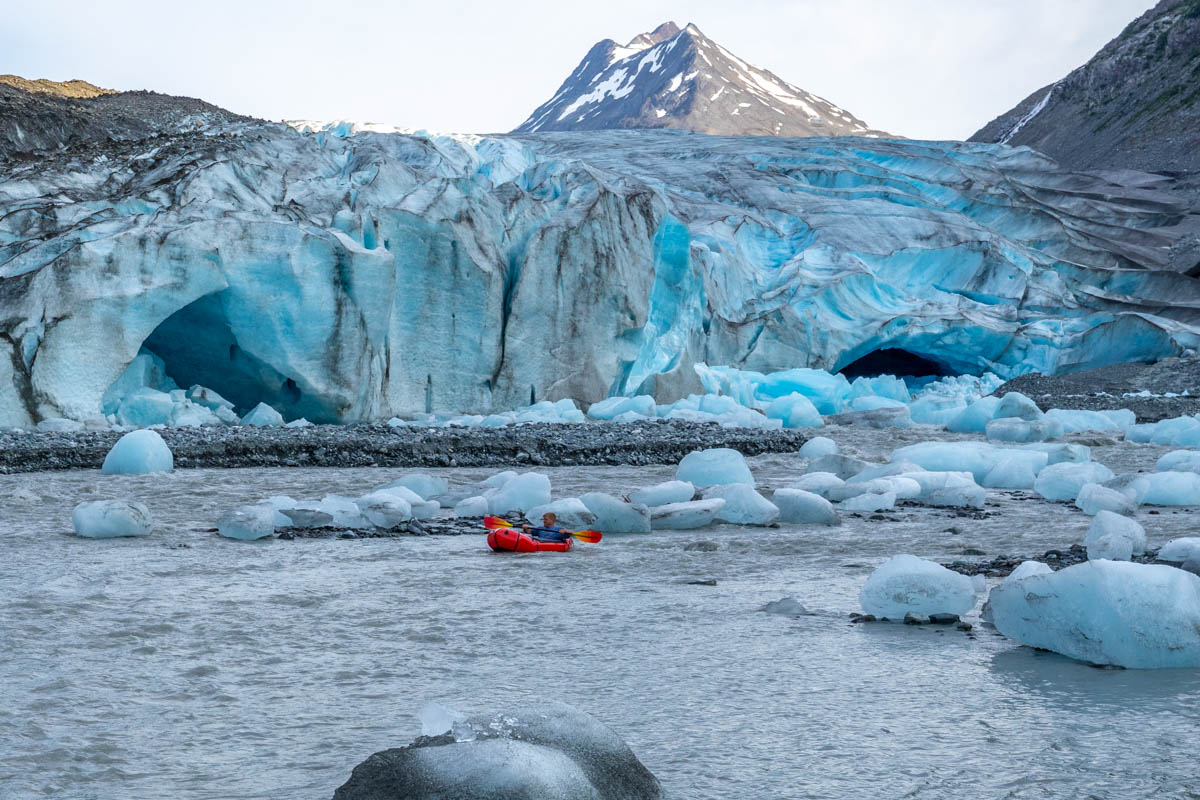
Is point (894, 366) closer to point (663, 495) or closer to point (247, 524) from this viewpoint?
point (663, 495)

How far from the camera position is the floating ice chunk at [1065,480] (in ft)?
21.1

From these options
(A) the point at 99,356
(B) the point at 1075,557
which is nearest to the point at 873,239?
(A) the point at 99,356

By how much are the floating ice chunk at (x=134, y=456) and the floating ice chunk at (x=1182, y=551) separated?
6338 millimetres

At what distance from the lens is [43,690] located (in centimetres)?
246

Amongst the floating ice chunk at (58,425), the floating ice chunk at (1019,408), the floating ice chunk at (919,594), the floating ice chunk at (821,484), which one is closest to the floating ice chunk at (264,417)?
the floating ice chunk at (58,425)

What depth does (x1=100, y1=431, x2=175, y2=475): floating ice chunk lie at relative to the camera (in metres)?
7.30

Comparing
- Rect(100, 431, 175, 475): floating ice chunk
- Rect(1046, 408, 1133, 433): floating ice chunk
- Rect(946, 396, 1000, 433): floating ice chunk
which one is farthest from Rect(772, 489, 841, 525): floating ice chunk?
Rect(946, 396, 1000, 433): floating ice chunk

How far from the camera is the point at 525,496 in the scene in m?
5.96

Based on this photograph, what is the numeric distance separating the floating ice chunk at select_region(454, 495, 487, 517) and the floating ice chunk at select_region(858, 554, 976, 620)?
9.73ft

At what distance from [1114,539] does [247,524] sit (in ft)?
12.3

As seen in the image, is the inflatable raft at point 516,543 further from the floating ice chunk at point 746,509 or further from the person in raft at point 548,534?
the floating ice chunk at point 746,509

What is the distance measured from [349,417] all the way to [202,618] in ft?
28.5

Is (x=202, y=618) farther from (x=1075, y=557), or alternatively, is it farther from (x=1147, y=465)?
(x=1147, y=465)

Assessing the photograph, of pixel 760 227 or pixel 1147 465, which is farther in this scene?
pixel 760 227
